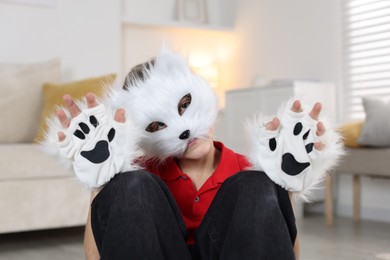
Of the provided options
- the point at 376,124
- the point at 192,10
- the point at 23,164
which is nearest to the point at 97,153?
the point at 23,164

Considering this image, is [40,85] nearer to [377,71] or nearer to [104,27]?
[104,27]

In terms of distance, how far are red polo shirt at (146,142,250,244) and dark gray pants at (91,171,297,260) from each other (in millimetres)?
144

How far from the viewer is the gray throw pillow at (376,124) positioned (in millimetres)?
2602

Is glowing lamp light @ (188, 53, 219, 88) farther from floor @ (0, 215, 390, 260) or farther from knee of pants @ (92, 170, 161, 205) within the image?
knee of pants @ (92, 170, 161, 205)

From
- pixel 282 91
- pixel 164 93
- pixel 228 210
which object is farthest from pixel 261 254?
pixel 282 91

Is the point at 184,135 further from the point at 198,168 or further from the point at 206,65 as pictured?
the point at 206,65

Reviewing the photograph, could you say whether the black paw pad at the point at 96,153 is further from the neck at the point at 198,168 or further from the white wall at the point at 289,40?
the white wall at the point at 289,40

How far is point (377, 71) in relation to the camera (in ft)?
10.3

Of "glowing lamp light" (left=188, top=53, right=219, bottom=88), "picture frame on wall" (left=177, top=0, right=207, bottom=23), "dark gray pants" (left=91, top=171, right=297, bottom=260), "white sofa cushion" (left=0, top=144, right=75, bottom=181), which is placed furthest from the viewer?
"glowing lamp light" (left=188, top=53, right=219, bottom=88)

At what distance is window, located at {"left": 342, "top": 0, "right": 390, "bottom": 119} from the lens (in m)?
3.10

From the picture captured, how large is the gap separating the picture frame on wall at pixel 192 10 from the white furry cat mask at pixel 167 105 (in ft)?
10.3

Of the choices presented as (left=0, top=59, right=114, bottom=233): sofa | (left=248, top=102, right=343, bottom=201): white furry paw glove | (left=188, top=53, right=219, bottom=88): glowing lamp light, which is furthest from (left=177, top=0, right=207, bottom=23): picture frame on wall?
(left=248, top=102, right=343, bottom=201): white furry paw glove

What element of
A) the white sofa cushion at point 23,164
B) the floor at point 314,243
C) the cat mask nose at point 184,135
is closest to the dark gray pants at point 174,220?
the cat mask nose at point 184,135

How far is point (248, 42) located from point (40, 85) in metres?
1.74
